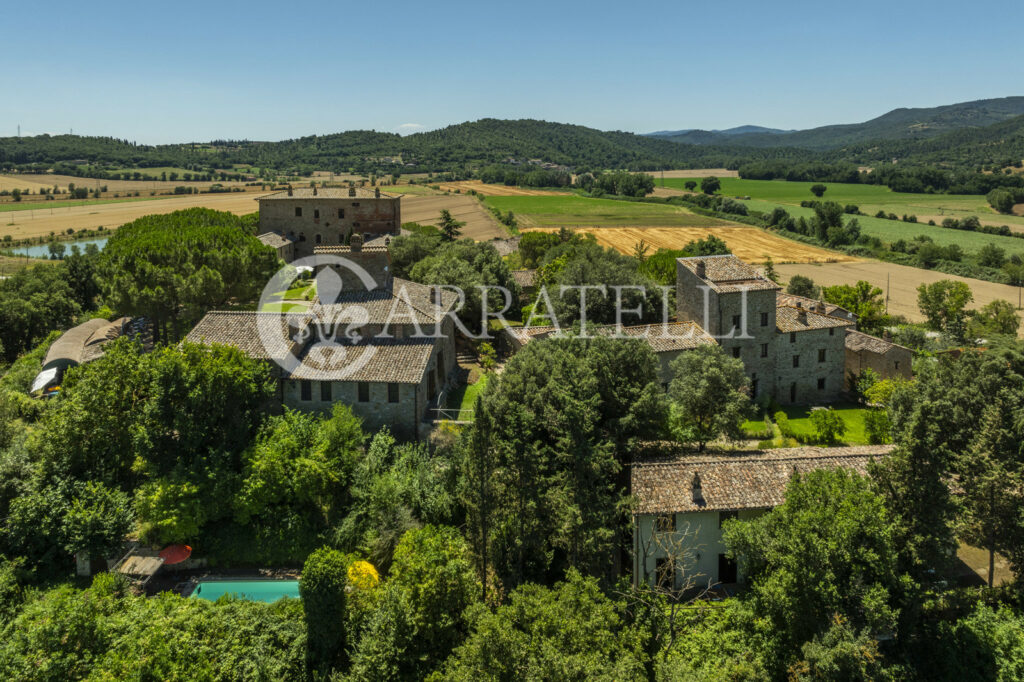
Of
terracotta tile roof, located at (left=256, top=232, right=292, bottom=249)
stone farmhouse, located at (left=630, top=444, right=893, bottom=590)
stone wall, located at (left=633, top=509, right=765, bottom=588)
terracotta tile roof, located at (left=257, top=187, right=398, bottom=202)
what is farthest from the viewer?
terracotta tile roof, located at (left=257, top=187, right=398, bottom=202)

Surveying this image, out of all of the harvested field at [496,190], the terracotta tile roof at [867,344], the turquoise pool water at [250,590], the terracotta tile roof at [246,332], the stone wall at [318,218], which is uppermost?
the harvested field at [496,190]

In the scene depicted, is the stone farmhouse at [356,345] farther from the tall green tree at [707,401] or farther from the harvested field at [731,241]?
the harvested field at [731,241]

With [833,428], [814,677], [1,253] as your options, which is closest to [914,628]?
[814,677]

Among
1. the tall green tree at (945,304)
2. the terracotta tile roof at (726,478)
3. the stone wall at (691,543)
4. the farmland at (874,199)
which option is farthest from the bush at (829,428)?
the farmland at (874,199)

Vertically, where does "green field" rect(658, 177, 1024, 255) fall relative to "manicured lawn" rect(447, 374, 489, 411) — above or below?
above

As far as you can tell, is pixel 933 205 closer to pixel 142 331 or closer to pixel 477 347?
pixel 477 347

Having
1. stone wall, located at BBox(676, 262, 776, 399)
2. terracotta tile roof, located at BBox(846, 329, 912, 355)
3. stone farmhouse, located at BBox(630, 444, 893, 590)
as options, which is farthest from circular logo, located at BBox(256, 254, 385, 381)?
terracotta tile roof, located at BBox(846, 329, 912, 355)

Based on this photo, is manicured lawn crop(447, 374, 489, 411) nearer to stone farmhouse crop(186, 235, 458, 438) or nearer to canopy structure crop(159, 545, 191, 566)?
stone farmhouse crop(186, 235, 458, 438)
